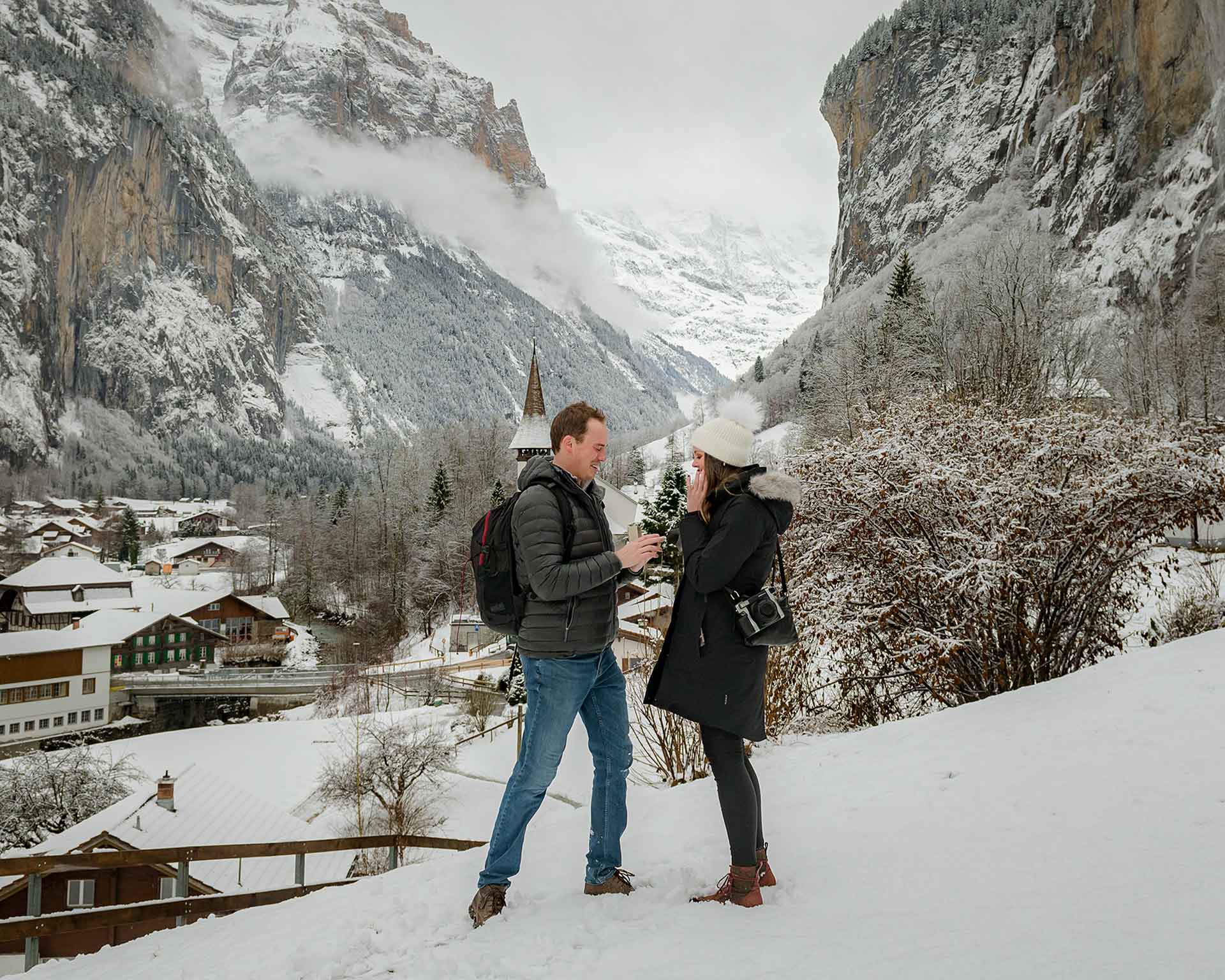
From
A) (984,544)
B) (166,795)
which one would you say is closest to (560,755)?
(984,544)

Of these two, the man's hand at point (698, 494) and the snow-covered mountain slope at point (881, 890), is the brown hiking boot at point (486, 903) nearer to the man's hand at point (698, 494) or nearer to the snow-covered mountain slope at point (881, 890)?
the snow-covered mountain slope at point (881, 890)

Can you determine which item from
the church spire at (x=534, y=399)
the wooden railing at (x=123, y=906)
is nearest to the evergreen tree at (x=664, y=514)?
the church spire at (x=534, y=399)

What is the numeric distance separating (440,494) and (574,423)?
157ft

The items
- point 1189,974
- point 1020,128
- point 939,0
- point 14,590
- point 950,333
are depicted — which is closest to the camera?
point 1189,974

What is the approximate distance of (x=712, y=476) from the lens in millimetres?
2941

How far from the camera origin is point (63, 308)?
397 ft

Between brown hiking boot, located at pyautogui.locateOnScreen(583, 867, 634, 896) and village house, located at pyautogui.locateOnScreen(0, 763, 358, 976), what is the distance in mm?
6725

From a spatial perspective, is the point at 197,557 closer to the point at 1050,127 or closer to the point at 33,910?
the point at 33,910

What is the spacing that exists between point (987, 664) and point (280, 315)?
186m

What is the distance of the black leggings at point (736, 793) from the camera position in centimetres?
276

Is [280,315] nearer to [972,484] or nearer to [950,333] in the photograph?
[950,333]

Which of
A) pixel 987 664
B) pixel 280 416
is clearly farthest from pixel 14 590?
pixel 280 416

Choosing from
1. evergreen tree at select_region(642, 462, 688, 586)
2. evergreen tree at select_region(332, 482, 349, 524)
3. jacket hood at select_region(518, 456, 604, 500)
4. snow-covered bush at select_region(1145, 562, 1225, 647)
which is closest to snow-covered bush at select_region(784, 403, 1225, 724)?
snow-covered bush at select_region(1145, 562, 1225, 647)

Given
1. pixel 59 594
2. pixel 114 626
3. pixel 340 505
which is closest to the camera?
pixel 114 626
